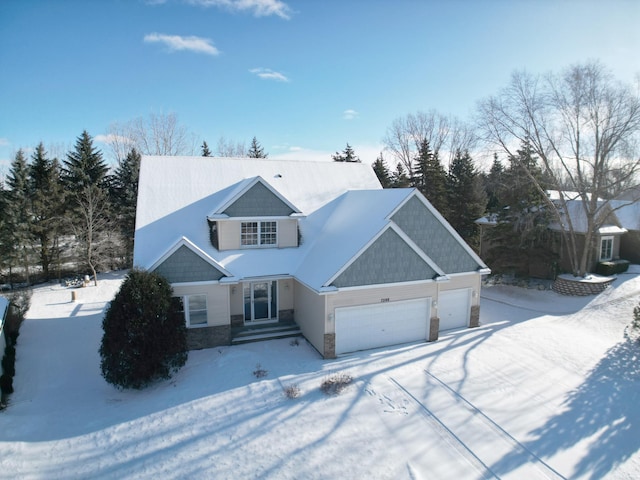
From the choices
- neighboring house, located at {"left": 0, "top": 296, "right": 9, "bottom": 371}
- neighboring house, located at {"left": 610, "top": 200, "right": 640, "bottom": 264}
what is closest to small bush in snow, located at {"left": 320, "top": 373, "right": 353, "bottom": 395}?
neighboring house, located at {"left": 0, "top": 296, "right": 9, "bottom": 371}

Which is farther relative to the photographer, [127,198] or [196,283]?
[127,198]

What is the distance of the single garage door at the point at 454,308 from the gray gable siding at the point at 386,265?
236 centimetres

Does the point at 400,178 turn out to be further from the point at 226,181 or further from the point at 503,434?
the point at 503,434

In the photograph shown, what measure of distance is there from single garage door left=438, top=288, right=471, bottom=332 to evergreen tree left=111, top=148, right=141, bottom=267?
84.0 feet

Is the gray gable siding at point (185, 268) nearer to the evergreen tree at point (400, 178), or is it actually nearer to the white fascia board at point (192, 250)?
the white fascia board at point (192, 250)

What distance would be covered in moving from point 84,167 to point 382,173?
91.0ft

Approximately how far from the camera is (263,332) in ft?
53.2

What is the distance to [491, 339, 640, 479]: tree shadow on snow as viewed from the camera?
29.7 ft

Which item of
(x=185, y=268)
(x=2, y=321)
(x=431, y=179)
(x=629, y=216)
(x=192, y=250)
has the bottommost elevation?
(x=2, y=321)

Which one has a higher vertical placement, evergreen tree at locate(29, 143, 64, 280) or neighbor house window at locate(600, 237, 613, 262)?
evergreen tree at locate(29, 143, 64, 280)

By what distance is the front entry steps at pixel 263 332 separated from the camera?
15766mm

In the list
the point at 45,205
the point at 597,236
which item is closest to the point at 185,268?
the point at 45,205

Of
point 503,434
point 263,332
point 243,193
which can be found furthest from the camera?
point 243,193

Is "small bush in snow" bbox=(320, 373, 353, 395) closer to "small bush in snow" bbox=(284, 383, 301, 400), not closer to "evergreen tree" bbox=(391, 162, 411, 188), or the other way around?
"small bush in snow" bbox=(284, 383, 301, 400)
